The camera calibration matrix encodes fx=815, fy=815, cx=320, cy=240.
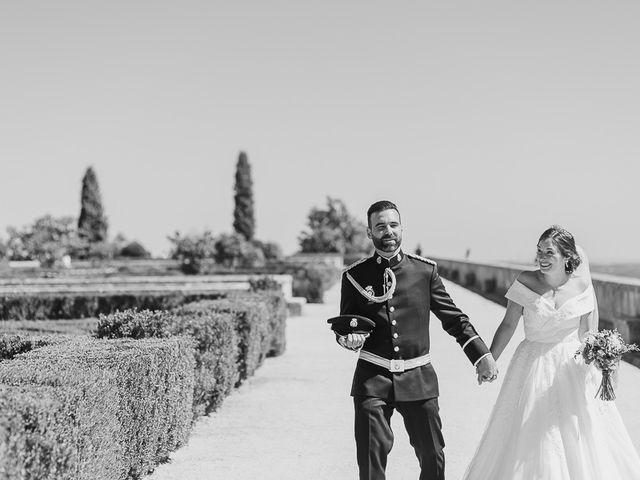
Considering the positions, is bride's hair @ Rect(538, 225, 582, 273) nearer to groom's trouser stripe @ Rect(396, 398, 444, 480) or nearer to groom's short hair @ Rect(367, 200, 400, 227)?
groom's short hair @ Rect(367, 200, 400, 227)

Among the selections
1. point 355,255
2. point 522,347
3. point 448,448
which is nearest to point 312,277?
point 448,448

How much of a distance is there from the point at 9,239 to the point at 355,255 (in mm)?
→ 26061

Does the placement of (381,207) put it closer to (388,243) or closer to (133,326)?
(388,243)

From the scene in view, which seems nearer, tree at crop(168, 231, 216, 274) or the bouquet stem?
the bouquet stem

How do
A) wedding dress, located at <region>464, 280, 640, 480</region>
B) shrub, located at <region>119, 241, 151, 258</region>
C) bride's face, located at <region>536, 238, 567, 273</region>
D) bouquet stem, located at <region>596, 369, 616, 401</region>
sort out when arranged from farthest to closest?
shrub, located at <region>119, 241, 151, 258</region>, bride's face, located at <region>536, 238, 567, 273</region>, bouquet stem, located at <region>596, 369, 616, 401</region>, wedding dress, located at <region>464, 280, 640, 480</region>

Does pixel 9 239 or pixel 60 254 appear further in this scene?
pixel 9 239

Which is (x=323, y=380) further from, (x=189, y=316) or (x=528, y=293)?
(x=528, y=293)

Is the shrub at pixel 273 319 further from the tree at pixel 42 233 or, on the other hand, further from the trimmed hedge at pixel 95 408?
the tree at pixel 42 233

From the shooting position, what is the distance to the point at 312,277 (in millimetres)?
25328

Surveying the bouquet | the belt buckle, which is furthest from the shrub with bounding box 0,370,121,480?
the bouquet

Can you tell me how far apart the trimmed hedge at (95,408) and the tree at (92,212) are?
195 ft

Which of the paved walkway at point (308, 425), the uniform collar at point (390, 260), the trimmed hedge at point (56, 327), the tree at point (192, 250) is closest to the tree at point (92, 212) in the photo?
the tree at point (192, 250)

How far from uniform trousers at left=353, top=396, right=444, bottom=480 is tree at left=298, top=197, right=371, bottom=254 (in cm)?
6388

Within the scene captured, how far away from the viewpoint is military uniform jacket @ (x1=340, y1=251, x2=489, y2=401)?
4473 mm
